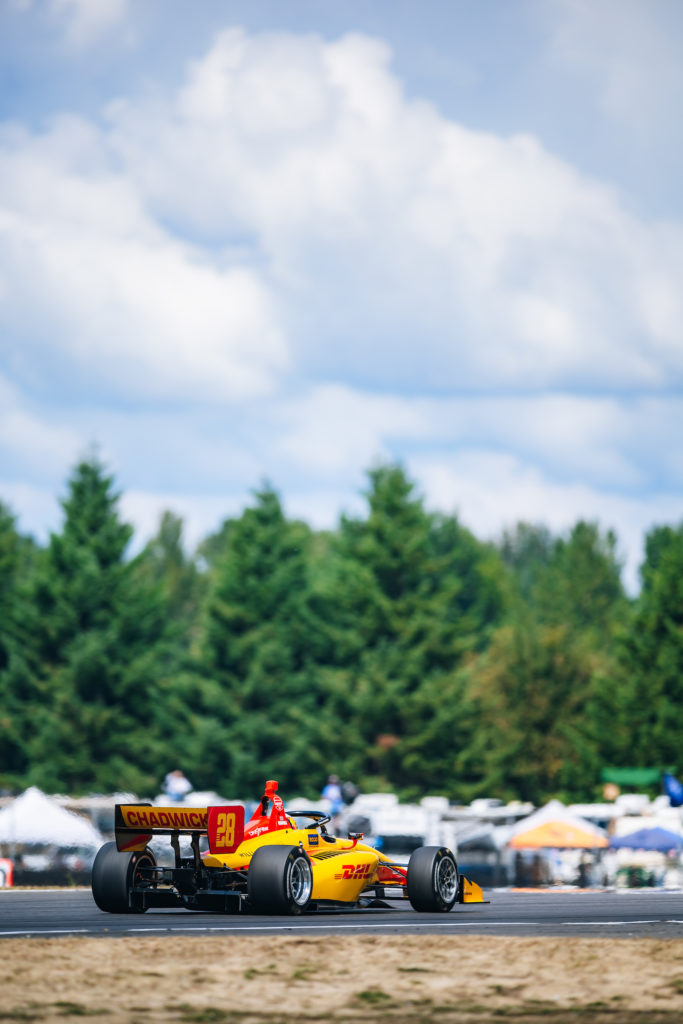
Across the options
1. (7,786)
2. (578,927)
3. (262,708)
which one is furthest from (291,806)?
(578,927)

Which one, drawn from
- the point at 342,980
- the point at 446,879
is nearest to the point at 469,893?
the point at 446,879

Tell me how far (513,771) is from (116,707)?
73.2 ft

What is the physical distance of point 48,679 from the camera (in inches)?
3194

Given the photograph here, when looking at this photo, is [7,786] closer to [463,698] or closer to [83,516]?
[83,516]

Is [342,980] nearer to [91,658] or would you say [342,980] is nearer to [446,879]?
[446,879]

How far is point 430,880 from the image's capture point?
1897cm

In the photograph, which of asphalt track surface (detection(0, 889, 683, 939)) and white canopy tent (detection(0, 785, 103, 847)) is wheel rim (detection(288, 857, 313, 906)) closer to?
asphalt track surface (detection(0, 889, 683, 939))

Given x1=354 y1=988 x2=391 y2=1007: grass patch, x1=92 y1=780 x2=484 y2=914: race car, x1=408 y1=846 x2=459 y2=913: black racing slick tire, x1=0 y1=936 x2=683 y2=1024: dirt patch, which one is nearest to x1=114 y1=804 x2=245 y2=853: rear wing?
x1=92 y1=780 x2=484 y2=914: race car

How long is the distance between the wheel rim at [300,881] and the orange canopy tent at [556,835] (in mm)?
30022

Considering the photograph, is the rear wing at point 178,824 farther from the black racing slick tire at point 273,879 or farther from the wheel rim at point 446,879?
the wheel rim at point 446,879

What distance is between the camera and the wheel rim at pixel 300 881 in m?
18.1

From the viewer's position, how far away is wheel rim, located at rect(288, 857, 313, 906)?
18.1 metres

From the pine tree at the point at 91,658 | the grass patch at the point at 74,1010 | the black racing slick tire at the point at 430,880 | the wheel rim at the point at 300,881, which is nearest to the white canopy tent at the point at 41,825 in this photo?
the black racing slick tire at the point at 430,880

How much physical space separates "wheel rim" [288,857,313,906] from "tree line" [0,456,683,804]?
190ft
